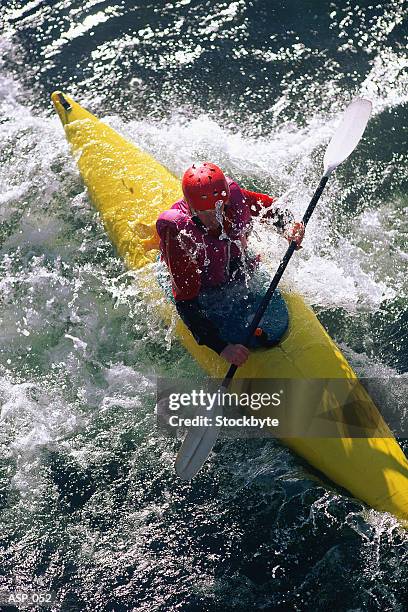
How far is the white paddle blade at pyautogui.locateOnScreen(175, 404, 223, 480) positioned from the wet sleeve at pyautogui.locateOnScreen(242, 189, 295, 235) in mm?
1281

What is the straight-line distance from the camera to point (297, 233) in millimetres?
5160

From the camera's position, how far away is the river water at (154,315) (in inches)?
192

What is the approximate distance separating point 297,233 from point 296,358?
78cm

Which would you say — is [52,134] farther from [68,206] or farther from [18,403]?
[18,403]

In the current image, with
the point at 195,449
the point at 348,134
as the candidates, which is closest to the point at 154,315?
the point at 195,449

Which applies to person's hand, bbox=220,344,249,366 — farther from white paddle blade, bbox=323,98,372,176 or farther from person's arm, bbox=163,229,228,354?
white paddle blade, bbox=323,98,372,176

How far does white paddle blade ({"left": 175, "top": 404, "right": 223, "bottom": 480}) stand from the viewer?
5031 millimetres

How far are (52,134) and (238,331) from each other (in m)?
3.22

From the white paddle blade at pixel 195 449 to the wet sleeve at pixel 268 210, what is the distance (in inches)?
50.4

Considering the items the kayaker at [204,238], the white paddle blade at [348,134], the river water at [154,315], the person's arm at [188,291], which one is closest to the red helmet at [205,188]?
the kayaker at [204,238]
